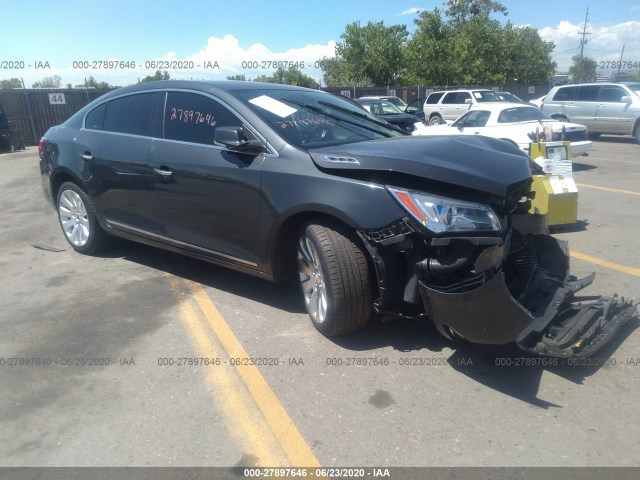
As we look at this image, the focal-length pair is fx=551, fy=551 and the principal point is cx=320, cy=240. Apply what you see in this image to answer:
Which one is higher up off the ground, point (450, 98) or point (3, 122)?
point (450, 98)

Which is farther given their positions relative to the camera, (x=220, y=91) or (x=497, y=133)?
(x=497, y=133)

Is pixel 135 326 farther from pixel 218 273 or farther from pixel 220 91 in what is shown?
pixel 220 91

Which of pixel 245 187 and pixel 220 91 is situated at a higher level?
pixel 220 91

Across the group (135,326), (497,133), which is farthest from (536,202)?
(497,133)

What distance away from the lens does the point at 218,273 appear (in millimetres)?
5410

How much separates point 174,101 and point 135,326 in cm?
193

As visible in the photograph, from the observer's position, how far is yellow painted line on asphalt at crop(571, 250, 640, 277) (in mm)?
4977

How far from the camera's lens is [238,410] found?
3123 mm

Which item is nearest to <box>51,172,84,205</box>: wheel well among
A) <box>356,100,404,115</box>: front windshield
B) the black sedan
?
the black sedan

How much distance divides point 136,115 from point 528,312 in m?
3.85

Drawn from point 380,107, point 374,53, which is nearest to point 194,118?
point 380,107

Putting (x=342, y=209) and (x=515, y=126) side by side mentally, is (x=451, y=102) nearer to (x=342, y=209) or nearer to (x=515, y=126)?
(x=515, y=126)

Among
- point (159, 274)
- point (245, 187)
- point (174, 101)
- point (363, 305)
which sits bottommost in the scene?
point (159, 274)

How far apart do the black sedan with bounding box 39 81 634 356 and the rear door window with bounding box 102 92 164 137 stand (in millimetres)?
16
